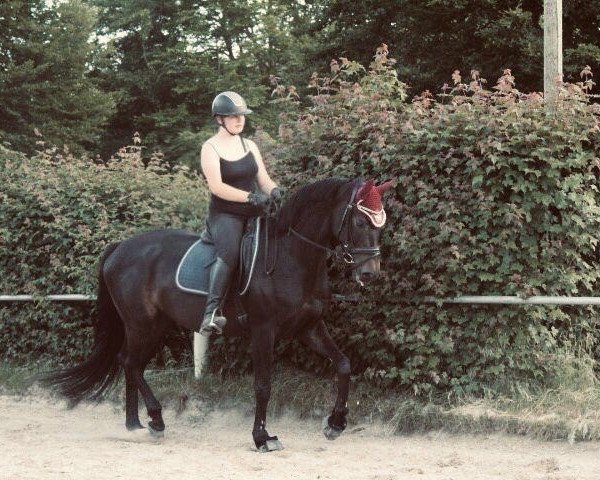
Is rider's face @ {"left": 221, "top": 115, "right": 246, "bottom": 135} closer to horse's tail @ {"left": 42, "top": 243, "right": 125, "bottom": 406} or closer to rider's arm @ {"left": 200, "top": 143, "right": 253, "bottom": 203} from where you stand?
rider's arm @ {"left": 200, "top": 143, "right": 253, "bottom": 203}

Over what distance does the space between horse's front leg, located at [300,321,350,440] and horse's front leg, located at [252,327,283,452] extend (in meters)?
0.45

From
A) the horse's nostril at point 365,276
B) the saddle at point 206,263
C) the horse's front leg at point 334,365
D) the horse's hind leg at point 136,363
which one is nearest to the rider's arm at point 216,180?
the saddle at point 206,263

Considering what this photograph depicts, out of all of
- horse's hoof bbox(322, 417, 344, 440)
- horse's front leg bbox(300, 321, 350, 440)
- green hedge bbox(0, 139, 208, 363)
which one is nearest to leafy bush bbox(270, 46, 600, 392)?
horse's front leg bbox(300, 321, 350, 440)

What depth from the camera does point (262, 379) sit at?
7.05 meters

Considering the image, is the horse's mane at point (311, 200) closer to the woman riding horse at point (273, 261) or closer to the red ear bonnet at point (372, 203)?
the woman riding horse at point (273, 261)

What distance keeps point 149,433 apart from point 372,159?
10.2 feet

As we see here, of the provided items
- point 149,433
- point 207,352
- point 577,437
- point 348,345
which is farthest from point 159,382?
point 577,437

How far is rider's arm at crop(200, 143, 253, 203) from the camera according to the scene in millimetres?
6945

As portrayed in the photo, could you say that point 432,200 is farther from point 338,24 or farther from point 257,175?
point 338,24

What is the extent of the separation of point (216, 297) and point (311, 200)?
3.55 feet

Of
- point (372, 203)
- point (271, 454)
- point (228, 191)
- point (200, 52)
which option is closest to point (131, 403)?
point (271, 454)

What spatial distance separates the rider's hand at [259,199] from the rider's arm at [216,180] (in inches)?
3.1

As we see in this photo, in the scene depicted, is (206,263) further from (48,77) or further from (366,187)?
(48,77)

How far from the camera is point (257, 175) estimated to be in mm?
7336
